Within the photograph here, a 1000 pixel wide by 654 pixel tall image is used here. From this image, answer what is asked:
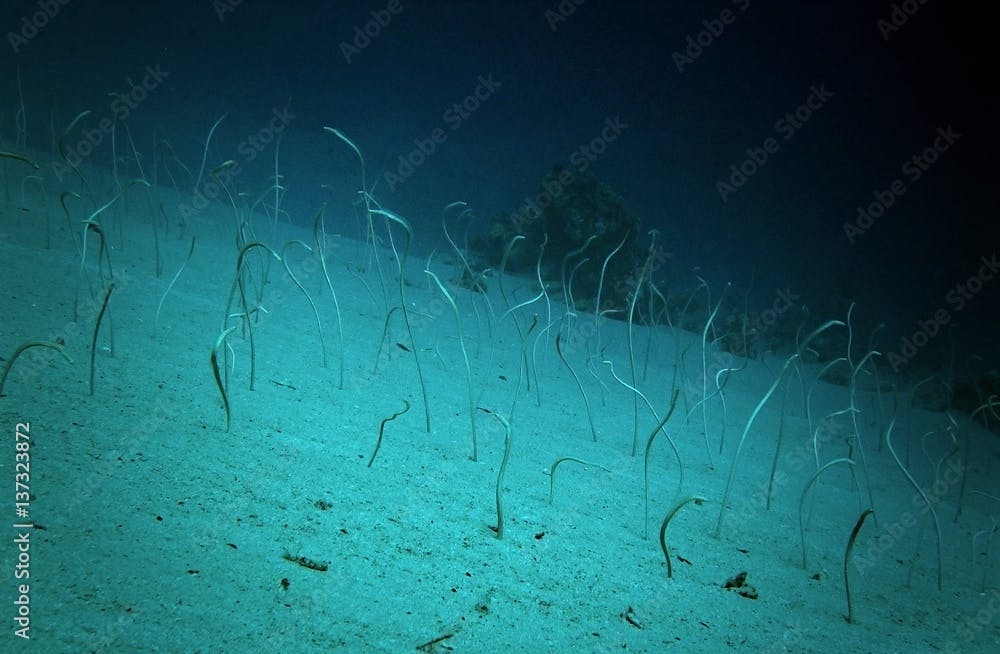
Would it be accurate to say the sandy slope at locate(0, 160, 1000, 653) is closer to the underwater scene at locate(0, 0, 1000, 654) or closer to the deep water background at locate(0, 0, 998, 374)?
the underwater scene at locate(0, 0, 1000, 654)

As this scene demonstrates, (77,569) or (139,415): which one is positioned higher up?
(77,569)

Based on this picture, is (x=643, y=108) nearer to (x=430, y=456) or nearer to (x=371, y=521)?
(x=430, y=456)

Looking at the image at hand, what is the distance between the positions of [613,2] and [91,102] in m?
28.1

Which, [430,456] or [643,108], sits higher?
[643,108]

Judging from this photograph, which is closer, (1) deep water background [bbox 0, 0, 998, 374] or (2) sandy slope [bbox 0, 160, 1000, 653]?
(2) sandy slope [bbox 0, 160, 1000, 653]

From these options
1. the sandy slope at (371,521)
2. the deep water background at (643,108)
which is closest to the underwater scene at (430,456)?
the sandy slope at (371,521)

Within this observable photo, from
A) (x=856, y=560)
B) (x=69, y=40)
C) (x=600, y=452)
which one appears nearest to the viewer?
(x=856, y=560)

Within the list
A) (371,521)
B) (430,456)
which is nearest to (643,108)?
(430,456)

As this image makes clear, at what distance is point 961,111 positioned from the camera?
70.1 ft

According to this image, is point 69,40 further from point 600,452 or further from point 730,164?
point 730,164

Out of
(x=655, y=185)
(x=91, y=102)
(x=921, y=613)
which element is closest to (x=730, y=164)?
(x=655, y=185)

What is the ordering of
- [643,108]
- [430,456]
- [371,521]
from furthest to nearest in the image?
1. [643,108]
2. [430,456]
3. [371,521]

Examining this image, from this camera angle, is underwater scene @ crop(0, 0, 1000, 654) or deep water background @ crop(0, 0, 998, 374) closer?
underwater scene @ crop(0, 0, 1000, 654)

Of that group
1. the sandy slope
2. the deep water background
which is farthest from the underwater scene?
the deep water background
